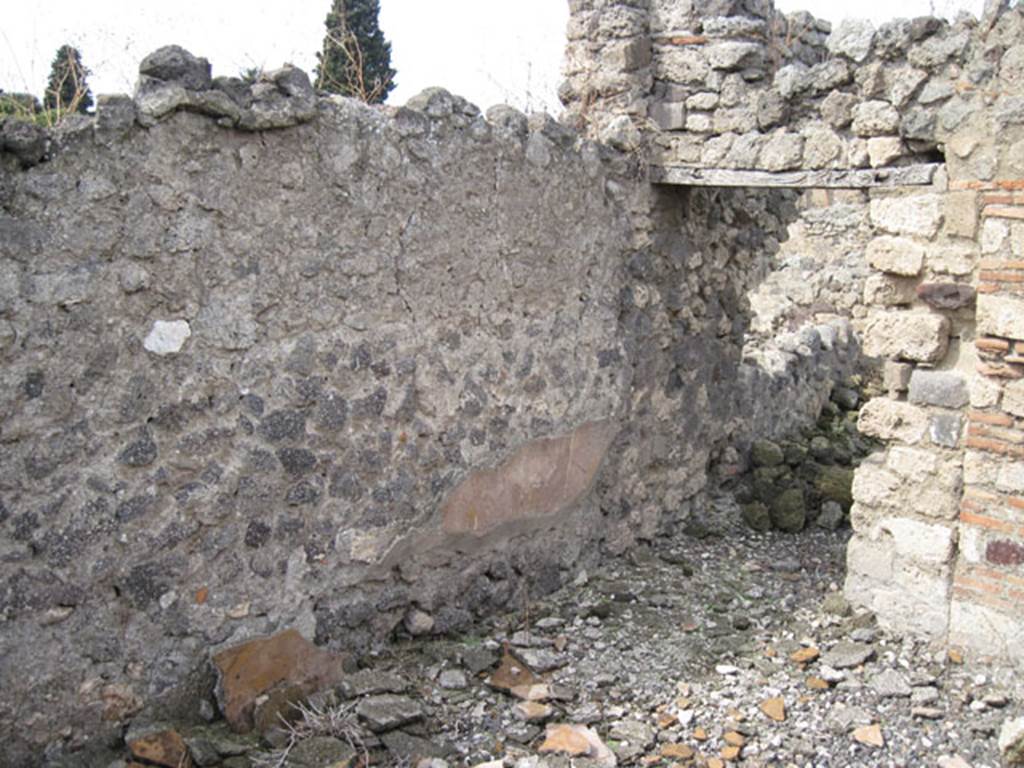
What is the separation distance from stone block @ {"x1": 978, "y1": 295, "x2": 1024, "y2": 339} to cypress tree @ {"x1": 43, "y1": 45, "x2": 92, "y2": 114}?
3472 millimetres

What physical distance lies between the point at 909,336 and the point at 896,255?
0.35m

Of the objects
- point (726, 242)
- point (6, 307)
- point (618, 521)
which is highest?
point (726, 242)

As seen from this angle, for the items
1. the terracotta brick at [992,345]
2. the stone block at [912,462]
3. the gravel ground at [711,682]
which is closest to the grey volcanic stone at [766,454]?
the gravel ground at [711,682]

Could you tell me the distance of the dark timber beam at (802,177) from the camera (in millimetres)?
4344

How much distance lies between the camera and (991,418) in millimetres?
4156

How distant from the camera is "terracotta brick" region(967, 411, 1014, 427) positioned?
13.5 ft

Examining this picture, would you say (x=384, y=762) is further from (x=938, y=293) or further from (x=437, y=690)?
(x=938, y=293)

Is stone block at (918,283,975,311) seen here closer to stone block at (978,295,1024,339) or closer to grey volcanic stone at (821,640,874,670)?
stone block at (978,295,1024,339)

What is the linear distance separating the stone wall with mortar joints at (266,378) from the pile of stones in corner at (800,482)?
1.75 m

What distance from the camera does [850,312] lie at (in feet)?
35.5

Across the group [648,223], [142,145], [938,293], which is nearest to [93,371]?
[142,145]

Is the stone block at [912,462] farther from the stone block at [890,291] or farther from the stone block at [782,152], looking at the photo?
the stone block at [782,152]

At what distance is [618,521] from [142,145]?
3149mm

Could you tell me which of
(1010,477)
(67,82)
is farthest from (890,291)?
(67,82)
